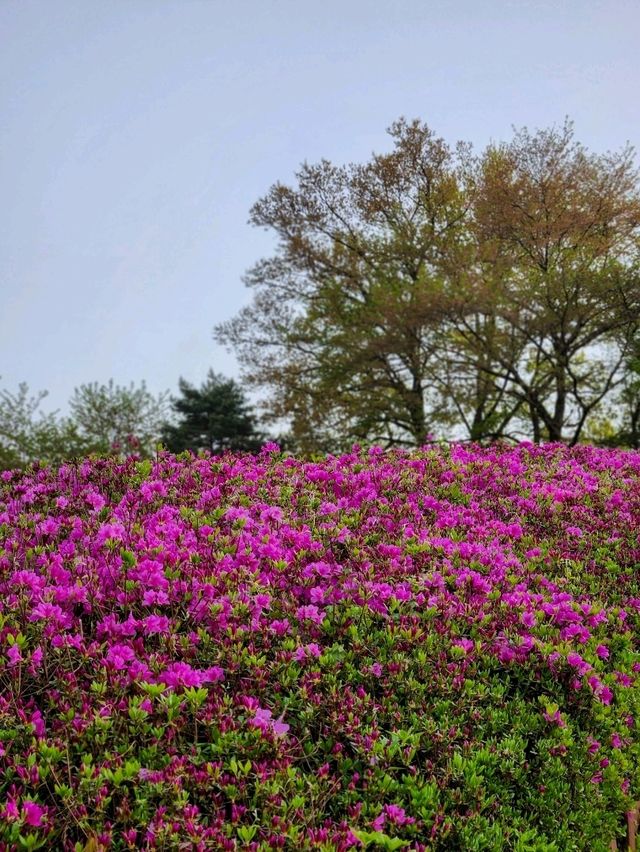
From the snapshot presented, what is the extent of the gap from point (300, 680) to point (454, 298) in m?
19.4

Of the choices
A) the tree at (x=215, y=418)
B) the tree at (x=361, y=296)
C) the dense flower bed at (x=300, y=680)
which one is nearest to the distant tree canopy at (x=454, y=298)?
the tree at (x=361, y=296)

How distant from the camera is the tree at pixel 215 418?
128 feet

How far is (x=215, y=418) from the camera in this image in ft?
128

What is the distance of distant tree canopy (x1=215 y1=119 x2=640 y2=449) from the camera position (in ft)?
73.5

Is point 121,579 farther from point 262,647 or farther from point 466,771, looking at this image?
point 466,771

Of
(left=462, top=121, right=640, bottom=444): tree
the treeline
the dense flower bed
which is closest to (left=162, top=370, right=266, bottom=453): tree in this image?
the treeline

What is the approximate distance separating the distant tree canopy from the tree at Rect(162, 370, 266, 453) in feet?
36.7

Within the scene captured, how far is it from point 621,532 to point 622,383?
777 inches

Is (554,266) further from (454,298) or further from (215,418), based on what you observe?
(215,418)

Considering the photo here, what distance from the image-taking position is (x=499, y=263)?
958 inches

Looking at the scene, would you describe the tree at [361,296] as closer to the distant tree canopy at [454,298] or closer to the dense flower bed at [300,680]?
the distant tree canopy at [454,298]

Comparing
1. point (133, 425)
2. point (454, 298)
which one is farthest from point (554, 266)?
point (133, 425)

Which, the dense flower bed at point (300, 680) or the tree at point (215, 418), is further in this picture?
the tree at point (215, 418)

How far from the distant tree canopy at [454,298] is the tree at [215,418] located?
11200mm
